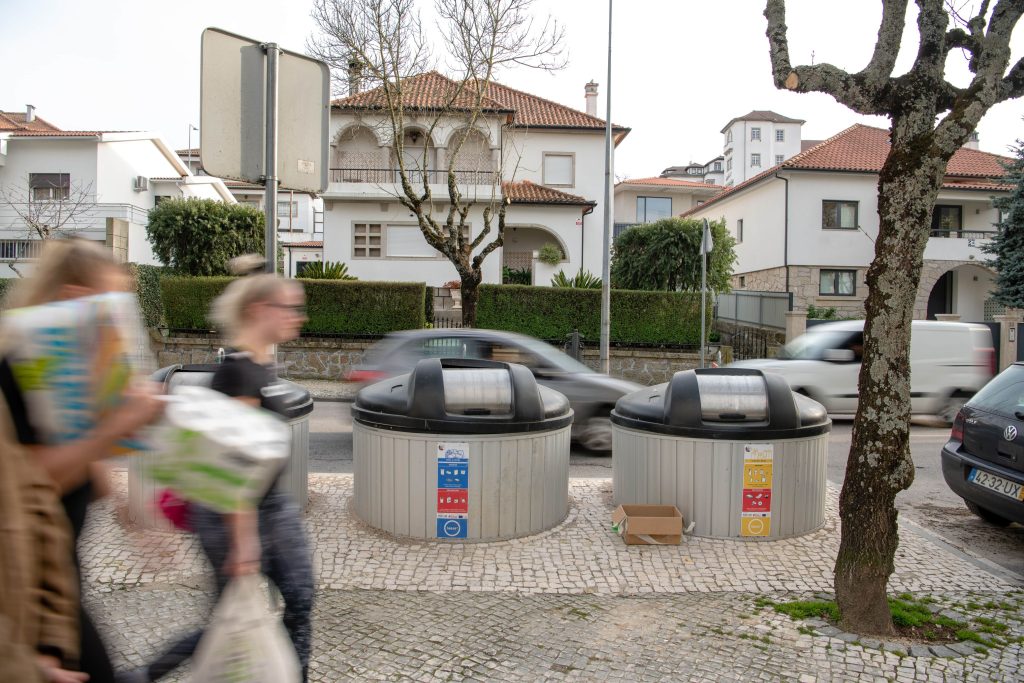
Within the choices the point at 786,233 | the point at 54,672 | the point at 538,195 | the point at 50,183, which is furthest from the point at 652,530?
the point at 50,183

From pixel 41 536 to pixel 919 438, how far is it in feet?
42.2

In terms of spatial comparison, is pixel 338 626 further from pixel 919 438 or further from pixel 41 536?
pixel 919 438

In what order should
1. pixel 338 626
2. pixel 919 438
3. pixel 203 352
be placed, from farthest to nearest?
pixel 203 352, pixel 919 438, pixel 338 626

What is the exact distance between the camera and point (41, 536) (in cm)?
182

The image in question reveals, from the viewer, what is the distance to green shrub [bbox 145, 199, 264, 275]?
22.8 m

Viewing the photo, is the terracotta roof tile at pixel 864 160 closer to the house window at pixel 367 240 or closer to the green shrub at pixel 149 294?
the house window at pixel 367 240

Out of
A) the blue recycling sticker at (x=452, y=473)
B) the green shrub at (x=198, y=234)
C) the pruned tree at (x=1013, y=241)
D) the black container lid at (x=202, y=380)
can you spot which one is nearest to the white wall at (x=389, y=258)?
the green shrub at (x=198, y=234)

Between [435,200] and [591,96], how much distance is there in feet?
48.9

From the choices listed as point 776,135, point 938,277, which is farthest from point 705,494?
point 776,135

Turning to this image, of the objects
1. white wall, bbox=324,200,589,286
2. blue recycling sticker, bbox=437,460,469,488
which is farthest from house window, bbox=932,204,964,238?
blue recycling sticker, bbox=437,460,469,488

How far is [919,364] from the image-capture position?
13.5 meters

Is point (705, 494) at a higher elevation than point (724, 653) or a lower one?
higher

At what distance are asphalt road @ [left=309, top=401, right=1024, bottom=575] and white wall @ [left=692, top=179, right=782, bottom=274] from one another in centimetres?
2136

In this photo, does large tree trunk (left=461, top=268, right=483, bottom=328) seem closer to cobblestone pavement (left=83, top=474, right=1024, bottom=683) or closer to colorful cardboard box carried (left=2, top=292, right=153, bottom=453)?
cobblestone pavement (left=83, top=474, right=1024, bottom=683)
